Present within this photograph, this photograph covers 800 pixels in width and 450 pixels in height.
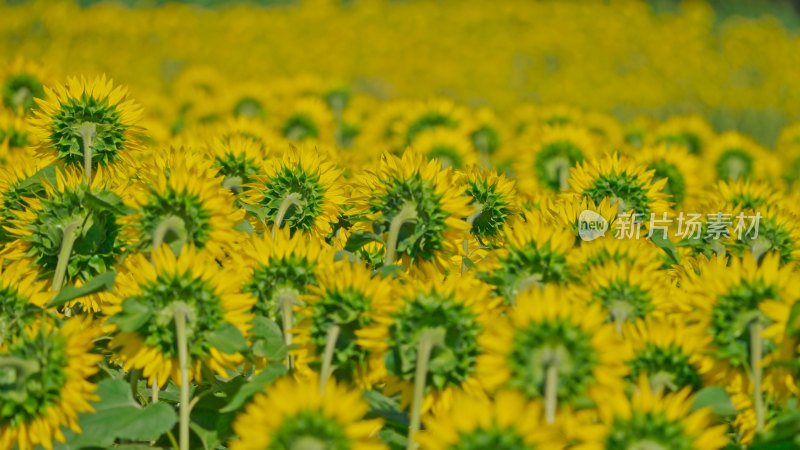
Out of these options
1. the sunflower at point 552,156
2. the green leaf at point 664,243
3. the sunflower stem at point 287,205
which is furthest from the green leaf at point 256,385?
the sunflower at point 552,156

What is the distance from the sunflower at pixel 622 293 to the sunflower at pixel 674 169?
111 cm

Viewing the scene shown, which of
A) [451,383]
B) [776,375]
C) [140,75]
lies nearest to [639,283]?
[776,375]

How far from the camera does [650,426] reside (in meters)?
1.13

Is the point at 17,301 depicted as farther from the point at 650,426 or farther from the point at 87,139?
the point at 650,426

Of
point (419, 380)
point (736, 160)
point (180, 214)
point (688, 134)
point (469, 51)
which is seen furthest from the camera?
point (469, 51)

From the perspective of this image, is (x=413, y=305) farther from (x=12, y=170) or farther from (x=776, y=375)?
(x=12, y=170)

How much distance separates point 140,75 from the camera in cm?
716

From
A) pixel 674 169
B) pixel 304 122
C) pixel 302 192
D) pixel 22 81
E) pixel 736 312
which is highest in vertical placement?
pixel 304 122

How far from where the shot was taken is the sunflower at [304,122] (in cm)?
349

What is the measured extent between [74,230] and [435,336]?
→ 2.26ft

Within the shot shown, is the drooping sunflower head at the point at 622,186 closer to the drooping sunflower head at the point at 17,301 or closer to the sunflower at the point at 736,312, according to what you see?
the sunflower at the point at 736,312

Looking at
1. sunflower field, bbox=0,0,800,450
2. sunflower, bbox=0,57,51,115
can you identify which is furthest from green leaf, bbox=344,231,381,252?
sunflower, bbox=0,57,51,115

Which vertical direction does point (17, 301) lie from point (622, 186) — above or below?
below

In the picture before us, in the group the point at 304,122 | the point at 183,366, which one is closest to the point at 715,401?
the point at 183,366
